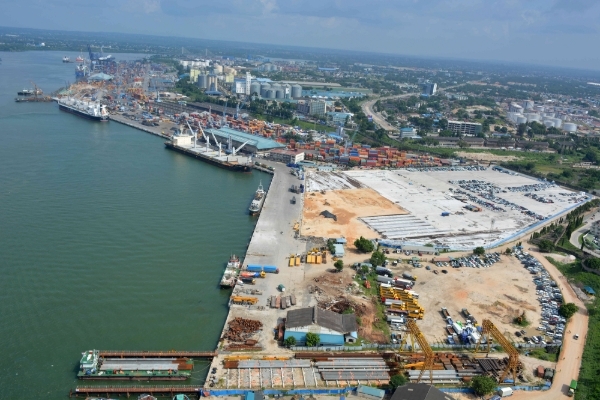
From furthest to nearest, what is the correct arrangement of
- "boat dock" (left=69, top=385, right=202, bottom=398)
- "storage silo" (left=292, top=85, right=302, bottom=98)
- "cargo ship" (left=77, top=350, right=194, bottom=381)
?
"storage silo" (left=292, top=85, right=302, bottom=98) < "cargo ship" (left=77, top=350, right=194, bottom=381) < "boat dock" (left=69, top=385, right=202, bottom=398)

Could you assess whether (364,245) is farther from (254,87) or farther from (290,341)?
(254,87)

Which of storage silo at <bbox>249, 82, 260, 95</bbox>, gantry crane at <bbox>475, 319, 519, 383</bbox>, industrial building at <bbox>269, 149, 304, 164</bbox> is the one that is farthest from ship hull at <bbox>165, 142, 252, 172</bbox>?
storage silo at <bbox>249, 82, 260, 95</bbox>

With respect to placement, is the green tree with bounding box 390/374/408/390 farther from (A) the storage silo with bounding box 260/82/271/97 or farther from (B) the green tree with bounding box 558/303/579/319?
(A) the storage silo with bounding box 260/82/271/97

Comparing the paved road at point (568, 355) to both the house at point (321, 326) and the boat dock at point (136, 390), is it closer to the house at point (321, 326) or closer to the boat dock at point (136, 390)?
the house at point (321, 326)

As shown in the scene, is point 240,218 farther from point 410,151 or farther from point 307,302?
point 410,151

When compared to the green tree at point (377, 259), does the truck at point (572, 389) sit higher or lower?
lower

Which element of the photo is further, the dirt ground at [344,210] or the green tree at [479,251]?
the dirt ground at [344,210]

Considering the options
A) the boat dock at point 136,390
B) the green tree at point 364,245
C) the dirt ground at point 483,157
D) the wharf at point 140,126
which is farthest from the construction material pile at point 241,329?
the dirt ground at point 483,157

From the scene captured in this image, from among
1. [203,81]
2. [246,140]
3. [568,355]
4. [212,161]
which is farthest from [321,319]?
[203,81]
